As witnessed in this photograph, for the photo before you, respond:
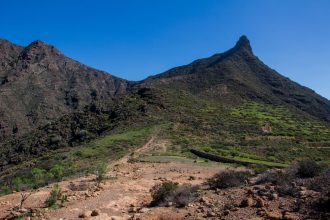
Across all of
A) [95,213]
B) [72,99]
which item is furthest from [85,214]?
[72,99]

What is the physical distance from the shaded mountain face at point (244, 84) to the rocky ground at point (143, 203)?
6962cm

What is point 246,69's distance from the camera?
12188cm

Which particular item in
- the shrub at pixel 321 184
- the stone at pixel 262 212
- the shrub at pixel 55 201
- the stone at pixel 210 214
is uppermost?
the shrub at pixel 321 184

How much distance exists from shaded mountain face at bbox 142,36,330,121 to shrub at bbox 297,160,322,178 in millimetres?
72565

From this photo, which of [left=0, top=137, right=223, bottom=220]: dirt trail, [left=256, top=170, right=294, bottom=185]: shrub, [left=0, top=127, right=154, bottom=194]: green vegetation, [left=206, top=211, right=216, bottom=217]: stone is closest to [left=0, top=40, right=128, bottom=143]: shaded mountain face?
[left=0, top=127, right=154, bottom=194]: green vegetation

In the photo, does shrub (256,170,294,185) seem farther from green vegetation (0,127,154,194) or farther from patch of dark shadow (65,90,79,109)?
patch of dark shadow (65,90,79,109)

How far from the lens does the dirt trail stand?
1414 centimetres

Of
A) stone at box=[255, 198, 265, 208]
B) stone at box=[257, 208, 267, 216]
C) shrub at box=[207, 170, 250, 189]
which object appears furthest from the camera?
shrub at box=[207, 170, 250, 189]

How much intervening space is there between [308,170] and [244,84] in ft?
296

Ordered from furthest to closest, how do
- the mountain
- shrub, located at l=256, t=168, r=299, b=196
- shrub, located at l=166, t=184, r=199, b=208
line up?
the mountain < shrub, located at l=166, t=184, r=199, b=208 < shrub, located at l=256, t=168, r=299, b=196

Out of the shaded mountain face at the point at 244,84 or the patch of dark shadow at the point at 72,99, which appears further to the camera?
the patch of dark shadow at the point at 72,99

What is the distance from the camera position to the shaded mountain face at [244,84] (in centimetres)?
9425

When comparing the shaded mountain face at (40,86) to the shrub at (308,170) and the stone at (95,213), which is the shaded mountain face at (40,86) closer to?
the stone at (95,213)

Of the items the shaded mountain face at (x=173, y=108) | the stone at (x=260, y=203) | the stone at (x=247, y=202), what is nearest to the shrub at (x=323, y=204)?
the stone at (x=260, y=203)
